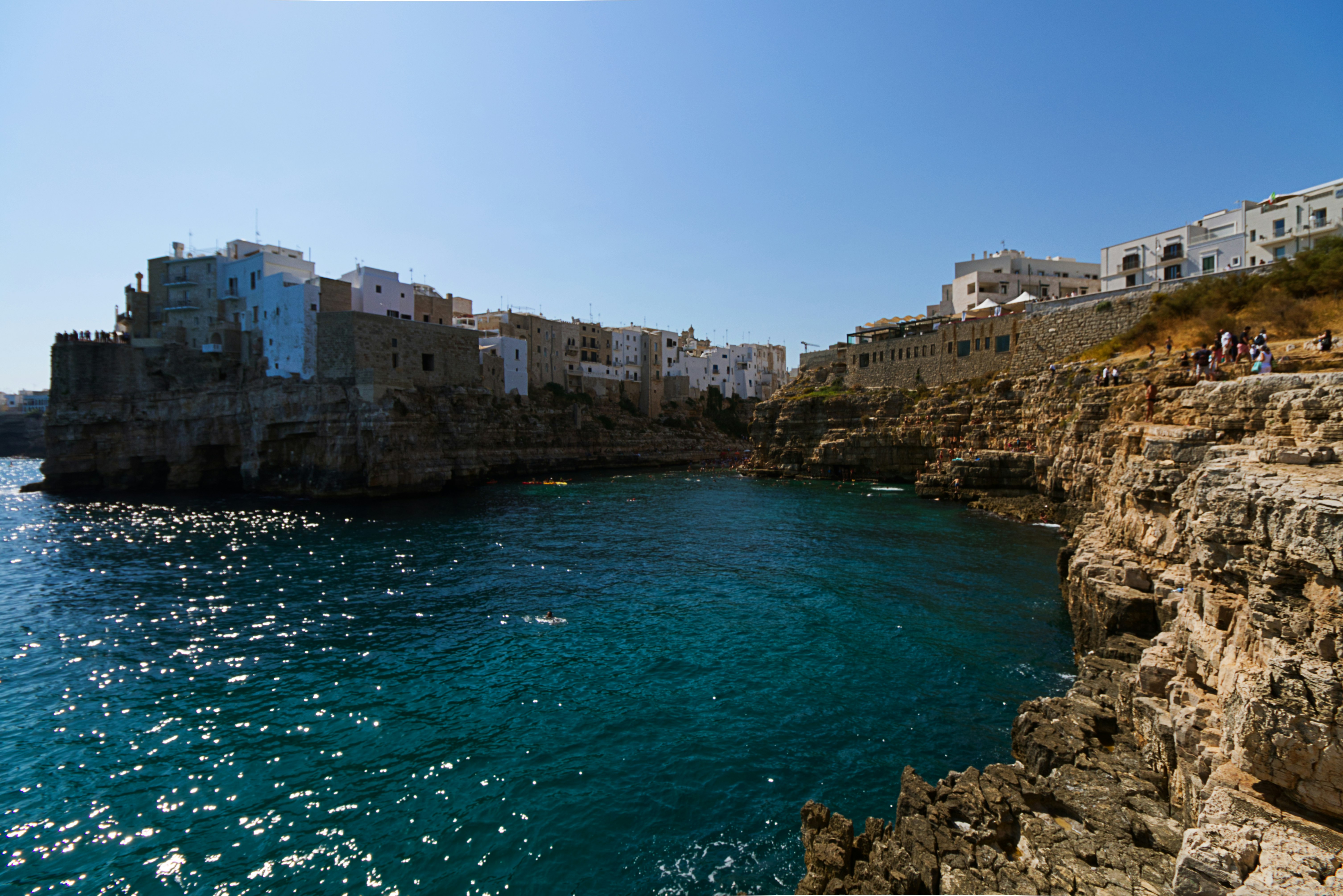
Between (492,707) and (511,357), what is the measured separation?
57.9 meters

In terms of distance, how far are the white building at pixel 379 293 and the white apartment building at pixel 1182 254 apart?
5674 centimetres

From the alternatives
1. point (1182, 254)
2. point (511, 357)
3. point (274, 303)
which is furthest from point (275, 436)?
point (1182, 254)

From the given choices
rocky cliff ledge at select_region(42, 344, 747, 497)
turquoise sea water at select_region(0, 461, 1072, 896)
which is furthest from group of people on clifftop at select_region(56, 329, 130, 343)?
turquoise sea water at select_region(0, 461, 1072, 896)

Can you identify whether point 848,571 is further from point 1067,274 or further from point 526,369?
point 1067,274

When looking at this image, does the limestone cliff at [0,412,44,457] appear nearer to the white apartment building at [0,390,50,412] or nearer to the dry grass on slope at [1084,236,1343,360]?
the white apartment building at [0,390,50,412]

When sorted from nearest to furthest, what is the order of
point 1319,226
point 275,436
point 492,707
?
1. point 492,707
2. point 1319,226
3. point 275,436

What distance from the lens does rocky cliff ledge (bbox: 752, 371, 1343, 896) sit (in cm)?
528

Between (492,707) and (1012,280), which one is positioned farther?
(1012,280)

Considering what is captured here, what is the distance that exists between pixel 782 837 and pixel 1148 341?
126ft

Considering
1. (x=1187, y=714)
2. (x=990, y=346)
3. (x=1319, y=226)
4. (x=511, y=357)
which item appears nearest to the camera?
(x=1187, y=714)

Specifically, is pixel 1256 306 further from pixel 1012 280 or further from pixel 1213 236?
pixel 1012 280

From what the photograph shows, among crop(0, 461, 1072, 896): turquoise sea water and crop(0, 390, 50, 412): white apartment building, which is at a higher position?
crop(0, 390, 50, 412): white apartment building

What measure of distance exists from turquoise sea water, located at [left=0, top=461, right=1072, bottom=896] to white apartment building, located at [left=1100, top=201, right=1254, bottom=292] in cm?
2978

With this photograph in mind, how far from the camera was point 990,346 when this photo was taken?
49.9 m
